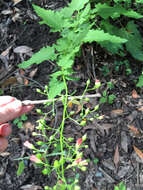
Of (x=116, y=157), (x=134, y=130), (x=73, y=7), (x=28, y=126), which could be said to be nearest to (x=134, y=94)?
(x=134, y=130)

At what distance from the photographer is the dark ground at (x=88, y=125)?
2.69 metres

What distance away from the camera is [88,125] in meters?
2.89

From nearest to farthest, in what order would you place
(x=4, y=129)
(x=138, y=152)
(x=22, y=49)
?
1. (x=4, y=129)
2. (x=138, y=152)
3. (x=22, y=49)

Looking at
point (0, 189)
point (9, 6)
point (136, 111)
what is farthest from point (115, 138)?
point (9, 6)

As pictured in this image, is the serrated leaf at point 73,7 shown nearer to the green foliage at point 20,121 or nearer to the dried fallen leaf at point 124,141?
the green foliage at point 20,121

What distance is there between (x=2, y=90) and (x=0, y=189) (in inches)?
54.8

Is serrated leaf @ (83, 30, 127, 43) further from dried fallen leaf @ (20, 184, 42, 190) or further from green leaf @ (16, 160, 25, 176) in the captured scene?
dried fallen leaf @ (20, 184, 42, 190)

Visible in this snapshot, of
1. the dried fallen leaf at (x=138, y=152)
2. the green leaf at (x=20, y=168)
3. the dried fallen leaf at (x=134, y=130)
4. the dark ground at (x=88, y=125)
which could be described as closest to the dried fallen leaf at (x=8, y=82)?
the dark ground at (x=88, y=125)

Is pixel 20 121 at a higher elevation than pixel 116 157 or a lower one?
higher

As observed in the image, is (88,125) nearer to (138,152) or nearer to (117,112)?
(117,112)

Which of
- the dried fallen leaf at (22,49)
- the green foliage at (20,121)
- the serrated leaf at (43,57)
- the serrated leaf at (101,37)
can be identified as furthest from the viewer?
the dried fallen leaf at (22,49)

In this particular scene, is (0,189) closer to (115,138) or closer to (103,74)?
(115,138)

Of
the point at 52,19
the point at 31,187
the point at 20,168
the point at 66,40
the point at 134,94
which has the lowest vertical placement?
the point at 31,187

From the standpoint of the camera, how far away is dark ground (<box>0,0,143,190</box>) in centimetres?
269
